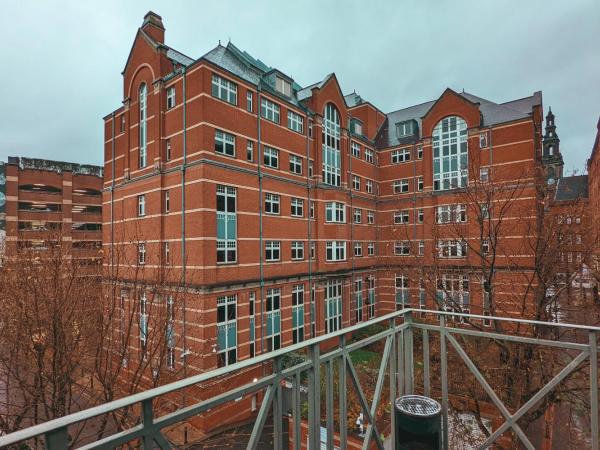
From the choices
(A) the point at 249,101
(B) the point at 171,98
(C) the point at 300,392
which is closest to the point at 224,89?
(A) the point at 249,101

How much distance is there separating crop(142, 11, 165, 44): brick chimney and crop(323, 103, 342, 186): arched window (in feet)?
41.0

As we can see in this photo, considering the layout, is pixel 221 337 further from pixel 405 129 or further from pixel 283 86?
pixel 405 129

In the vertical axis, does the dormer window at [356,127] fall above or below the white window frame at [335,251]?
above

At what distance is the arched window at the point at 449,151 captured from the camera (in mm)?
26984

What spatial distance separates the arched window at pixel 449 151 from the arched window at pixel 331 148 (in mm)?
9191

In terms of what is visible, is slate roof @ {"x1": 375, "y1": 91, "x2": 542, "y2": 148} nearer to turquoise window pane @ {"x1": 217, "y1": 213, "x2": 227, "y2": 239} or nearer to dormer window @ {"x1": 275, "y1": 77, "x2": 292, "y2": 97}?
dormer window @ {"x1": 275, "y1": 77, "x2": 292, "y2": 97}

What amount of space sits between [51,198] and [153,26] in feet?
110

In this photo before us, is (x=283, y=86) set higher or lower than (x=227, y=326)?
higher

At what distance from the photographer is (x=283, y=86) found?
75.5ft

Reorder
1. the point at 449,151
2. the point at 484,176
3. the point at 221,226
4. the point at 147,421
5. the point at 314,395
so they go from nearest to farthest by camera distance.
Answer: the point at 147,421, the point at 314,395, the point at 221,226, the point at 484,176, the point at 449,151

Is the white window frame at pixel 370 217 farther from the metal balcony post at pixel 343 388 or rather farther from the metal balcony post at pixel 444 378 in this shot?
the metal balcony post at pixel 343 388

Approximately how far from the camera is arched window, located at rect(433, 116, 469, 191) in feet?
88.5

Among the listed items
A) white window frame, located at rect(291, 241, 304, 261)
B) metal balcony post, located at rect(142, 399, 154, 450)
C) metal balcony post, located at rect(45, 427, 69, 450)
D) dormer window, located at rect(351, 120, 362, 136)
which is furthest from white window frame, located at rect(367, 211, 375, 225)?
metal balcony post, located at rect(45, 427, 69, 450)

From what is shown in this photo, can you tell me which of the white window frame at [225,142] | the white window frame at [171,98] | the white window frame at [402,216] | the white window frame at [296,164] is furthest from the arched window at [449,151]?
the white window frame at [171,98]
